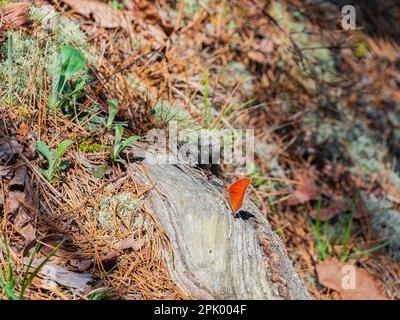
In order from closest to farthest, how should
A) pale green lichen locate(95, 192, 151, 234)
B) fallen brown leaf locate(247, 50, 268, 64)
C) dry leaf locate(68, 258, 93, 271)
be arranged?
dry leaf locate(68, 258, 93, 271) < pale green lichen locate(95, 192, 151, 234) < fallen brown leaf locate(247, 50, 268, 64)

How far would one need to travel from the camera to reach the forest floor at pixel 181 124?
2006mm

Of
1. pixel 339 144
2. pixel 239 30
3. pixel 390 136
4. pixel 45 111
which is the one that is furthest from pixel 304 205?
pixel 45 111

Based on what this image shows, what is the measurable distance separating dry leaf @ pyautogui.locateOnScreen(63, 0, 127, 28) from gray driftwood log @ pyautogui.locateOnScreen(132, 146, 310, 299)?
117cm

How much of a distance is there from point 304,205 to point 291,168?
28 cm

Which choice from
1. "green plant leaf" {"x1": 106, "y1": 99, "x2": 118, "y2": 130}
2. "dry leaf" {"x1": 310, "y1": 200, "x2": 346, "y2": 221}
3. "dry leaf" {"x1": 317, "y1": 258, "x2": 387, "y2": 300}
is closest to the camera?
"green plant leaf" {"x1": 106, "y1": 99, "x2": 118, "y2": 130}

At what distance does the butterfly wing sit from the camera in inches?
85.5

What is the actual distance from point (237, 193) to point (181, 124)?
0.78m

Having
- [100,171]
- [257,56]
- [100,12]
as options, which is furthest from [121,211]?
[257,56]

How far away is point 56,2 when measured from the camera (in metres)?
2.83

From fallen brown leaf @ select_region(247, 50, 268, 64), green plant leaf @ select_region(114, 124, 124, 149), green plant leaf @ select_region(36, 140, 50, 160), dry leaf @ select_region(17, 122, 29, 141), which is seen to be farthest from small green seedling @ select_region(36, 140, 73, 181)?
fallen brown leaf @ select_region(247, 50, 268, 64)

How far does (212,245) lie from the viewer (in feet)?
6.83

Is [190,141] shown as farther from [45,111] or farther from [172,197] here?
[45,111]

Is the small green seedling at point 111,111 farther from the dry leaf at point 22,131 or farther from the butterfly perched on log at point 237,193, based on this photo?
the butterfly perched on log at point 237,193

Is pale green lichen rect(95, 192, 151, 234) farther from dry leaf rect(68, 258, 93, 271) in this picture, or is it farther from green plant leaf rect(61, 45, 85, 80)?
green plant leaf rect(61, 45, 85, 80)
